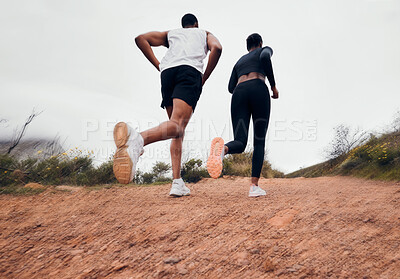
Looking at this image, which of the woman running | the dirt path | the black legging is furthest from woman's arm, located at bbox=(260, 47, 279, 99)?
the dirt path

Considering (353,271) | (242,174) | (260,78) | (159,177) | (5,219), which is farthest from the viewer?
Result: (242,174)

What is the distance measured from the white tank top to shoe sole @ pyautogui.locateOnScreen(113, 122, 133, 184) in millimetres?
1113

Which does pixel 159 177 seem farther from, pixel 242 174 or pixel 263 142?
pixel 263 142

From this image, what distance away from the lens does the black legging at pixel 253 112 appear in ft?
11.2

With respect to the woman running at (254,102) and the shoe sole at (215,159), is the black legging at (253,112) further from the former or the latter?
the shoe sole at (215,159)

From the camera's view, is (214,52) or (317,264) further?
(214,52)

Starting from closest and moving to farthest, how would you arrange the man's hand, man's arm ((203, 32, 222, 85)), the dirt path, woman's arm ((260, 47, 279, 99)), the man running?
the dirt path < the man running < man's arm ((203, 32, 222, 85)) < woman's arm ((260, 47, 279, 99)) < the man's hand

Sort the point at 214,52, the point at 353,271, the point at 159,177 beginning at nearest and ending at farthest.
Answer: the point at 353,271, the point at 214,52, the point at 159,177

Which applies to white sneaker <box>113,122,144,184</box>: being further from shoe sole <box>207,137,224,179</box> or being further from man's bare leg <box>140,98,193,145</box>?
shoe sole <box>207,137,224,179</box>

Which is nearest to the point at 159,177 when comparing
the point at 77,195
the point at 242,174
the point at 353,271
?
the point at 242,174

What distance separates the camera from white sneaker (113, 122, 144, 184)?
2.37 meters

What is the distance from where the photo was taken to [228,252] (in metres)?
1.70

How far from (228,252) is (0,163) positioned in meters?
5.43

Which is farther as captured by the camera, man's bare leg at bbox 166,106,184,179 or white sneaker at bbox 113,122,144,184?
man's bare leg at bbox 166,106,184,179
